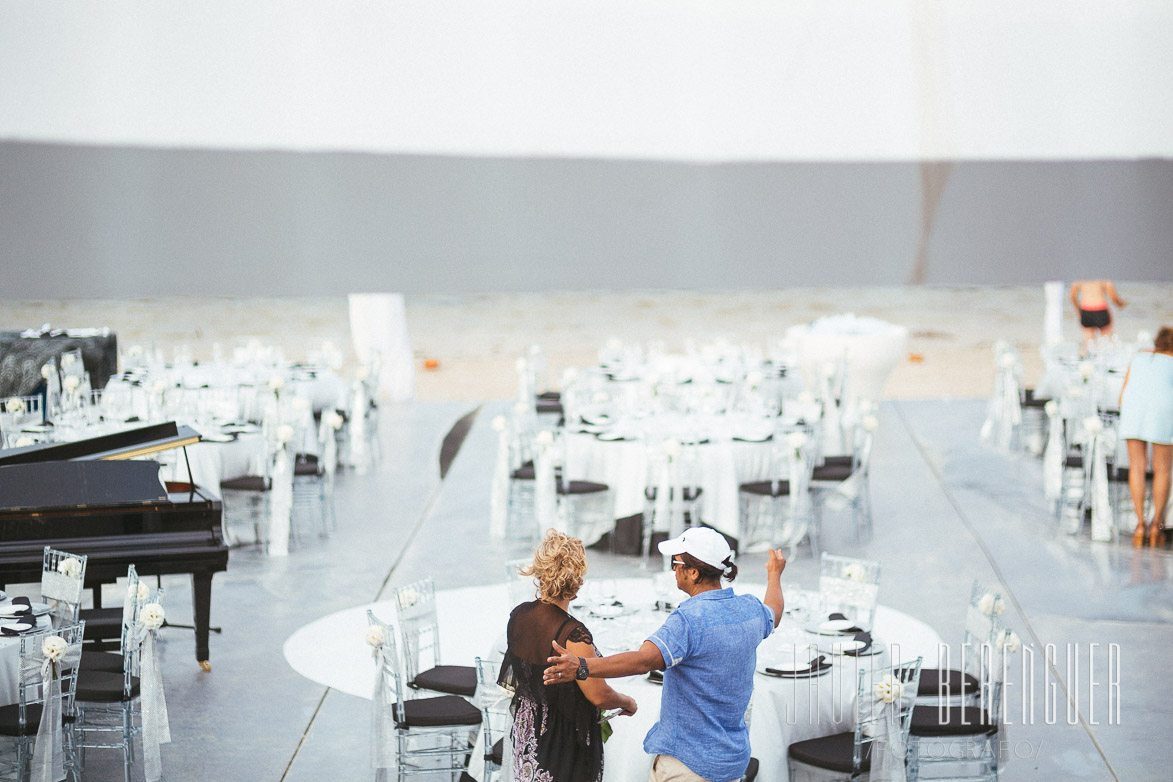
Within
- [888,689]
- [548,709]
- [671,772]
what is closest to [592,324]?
[888,689]

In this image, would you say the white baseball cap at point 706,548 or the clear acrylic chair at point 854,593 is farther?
the clear acrylic chair at point 854,593

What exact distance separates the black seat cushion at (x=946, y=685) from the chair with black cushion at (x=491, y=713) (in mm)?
1832

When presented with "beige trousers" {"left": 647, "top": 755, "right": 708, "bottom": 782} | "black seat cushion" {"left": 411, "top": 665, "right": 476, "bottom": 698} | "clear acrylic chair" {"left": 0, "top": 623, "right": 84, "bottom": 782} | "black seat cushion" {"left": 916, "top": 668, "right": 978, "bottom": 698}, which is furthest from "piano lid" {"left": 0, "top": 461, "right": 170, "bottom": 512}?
"black seat cushion" {"left": 916, "top": 668, "right": 978, "bottom": 698}

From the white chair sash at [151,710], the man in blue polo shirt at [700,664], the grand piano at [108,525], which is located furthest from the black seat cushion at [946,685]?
the grand piano at [108,525]

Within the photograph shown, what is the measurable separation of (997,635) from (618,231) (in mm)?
5056

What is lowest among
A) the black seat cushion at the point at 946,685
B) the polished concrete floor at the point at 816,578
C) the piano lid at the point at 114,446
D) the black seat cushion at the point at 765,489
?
the polished concrete floor at the point at 816,578

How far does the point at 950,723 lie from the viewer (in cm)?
505

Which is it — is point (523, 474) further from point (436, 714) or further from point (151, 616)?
point (151, 616)

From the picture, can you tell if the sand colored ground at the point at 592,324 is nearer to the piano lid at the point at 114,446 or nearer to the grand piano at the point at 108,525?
the piano lid at the point at 114,446

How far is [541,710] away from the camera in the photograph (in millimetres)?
3951

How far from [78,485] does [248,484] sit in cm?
227

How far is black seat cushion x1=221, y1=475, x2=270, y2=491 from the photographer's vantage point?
29.1 feet

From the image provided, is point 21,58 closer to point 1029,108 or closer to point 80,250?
point 80,250

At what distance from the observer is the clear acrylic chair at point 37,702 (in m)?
5.00
